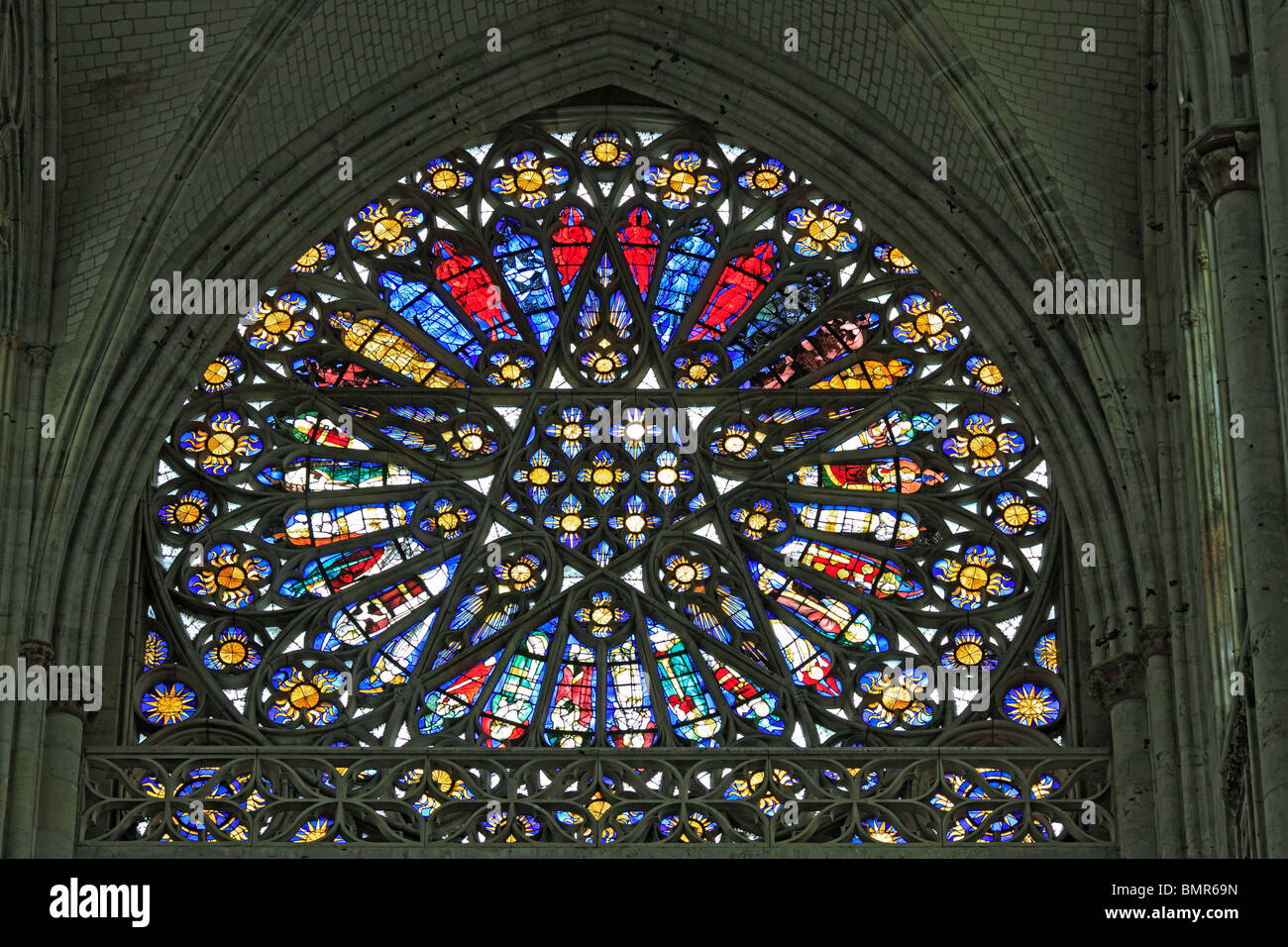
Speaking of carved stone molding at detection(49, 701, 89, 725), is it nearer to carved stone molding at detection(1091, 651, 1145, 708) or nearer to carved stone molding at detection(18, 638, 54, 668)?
carved stone molding at detection(18, 638, 54, 668)

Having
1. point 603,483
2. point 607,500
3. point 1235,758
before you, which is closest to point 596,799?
point 607,500

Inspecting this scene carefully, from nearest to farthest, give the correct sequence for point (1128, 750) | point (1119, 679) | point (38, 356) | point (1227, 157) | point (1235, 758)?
point (1227, 157) → point (1235, 758) → point (1128, 750) → point (1119, 679) → point (38, 356)

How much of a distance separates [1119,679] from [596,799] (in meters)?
3.32

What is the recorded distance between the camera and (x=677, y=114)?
23125 mm

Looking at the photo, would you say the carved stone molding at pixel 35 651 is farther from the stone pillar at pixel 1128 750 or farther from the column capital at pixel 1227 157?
the column capital at pixel 1227 157

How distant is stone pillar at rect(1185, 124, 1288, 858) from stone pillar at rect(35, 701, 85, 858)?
23.8 ft

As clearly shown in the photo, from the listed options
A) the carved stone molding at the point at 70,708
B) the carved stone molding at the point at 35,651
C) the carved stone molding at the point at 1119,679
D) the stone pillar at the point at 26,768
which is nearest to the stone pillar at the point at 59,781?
the carved stone molding at the point at 70,708

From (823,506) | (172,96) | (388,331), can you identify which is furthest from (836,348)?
(172,96)

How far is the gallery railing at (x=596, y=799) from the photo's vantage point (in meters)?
19.2

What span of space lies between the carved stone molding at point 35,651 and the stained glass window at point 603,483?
1.20 metres

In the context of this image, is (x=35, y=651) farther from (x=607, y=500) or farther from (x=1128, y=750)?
(x=1128, y=750)

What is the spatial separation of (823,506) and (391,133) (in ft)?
13.0

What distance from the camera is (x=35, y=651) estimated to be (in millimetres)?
19094

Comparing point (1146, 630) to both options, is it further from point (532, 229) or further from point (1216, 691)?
point (532, 229)
